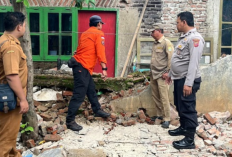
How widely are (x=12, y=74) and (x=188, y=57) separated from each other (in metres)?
2.22

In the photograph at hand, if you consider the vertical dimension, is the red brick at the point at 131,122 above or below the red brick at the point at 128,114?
below

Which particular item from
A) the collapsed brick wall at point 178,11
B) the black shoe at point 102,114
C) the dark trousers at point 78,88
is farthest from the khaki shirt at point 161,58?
the collapsed brick wall at point 178,11

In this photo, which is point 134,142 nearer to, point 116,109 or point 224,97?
point 116,109

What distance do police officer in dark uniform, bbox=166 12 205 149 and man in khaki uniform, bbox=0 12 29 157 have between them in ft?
6.59

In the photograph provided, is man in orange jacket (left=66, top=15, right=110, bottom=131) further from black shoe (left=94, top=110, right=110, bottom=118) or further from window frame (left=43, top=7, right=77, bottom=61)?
window frame (left=43, top=7, right=77, bottom=61)

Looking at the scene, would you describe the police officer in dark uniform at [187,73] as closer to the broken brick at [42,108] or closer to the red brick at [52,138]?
the red brick at [52,138]

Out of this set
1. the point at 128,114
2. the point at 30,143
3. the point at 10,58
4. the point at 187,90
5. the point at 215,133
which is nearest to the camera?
the point at 10,58

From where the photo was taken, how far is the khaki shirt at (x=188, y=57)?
3.81 meters

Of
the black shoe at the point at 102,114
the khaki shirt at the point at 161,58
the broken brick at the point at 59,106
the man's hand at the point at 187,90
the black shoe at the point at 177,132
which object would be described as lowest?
the black shoe at the point at 177,132

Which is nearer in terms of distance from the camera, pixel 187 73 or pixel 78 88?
pixel 187 73

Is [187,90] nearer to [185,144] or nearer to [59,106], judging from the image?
[185,144]

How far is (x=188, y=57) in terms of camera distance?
12.9 feet

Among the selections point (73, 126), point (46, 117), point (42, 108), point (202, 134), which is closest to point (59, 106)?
point (42, 108)

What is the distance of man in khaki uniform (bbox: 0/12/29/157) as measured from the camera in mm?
3018
